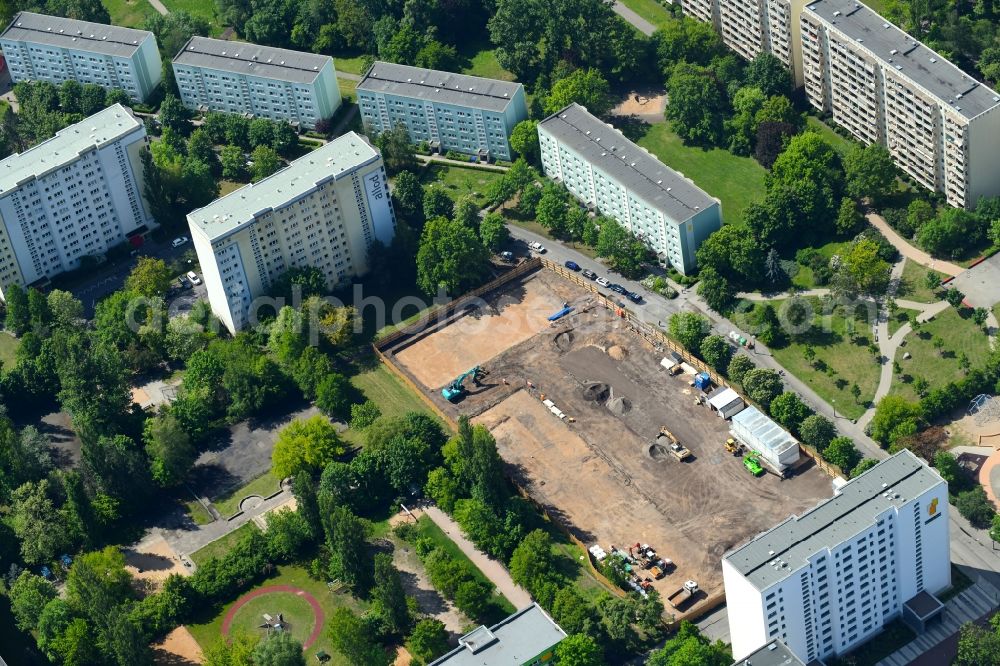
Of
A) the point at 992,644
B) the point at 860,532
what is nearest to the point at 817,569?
the point at 860,532

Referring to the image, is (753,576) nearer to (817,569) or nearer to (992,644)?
(817,569)

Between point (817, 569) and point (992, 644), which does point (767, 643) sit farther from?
point (992, 644)

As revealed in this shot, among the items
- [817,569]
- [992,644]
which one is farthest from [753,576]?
[992,644]

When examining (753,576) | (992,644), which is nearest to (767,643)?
(753,576)

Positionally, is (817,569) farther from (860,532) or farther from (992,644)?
(992,644)
